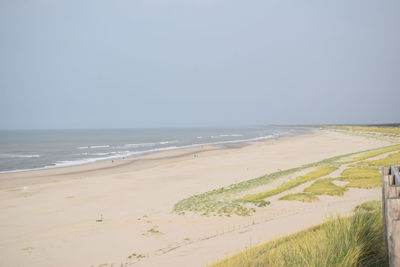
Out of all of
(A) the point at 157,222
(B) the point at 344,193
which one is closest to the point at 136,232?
(A) the point at 157,222

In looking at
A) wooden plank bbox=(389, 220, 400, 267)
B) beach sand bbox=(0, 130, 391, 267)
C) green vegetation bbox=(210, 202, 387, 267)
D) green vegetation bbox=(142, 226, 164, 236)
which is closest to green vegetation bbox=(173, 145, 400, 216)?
beach sand bbox=(0, 130, 391, 267)

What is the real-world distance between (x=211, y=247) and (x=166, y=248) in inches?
88.7

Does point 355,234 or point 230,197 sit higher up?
point 355,234

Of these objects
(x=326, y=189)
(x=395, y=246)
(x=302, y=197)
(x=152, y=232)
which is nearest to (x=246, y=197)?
(x=302, y=197)

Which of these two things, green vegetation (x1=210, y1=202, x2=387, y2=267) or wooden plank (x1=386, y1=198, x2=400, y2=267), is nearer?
wooden plank (x1=386, y1=198, x2=400, y2=267)

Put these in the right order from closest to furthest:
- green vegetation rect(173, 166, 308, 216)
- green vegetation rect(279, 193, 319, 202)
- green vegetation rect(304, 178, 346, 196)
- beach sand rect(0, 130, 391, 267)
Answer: beach sand rect(0, 130, 391, 267) < green vegetation rect(173, 166, 308, 216) < green vegetation rect(279, 193, 319, 202) < green vegetation rect(304, 178, 346, 196)

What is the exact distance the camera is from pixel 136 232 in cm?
1430

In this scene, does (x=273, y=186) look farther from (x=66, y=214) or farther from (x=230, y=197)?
(x=66, y=214)

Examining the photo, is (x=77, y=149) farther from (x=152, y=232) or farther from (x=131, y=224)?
(x=152, y=232)

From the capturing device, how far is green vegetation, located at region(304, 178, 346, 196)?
18484 millimetres

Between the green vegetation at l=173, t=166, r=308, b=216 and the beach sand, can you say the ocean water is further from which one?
the green vegetation at l=173, t=166, r=308, b=216

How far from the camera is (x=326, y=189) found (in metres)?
19.5

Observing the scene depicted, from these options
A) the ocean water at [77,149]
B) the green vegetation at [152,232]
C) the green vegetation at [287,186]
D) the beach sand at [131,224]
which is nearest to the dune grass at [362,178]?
the beach sand at [131,224]

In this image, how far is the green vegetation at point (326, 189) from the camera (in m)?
18.5
